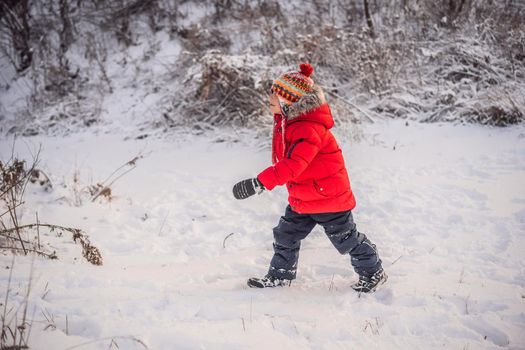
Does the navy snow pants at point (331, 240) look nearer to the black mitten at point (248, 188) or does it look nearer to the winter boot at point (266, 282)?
the winter boot at point (266, 282)

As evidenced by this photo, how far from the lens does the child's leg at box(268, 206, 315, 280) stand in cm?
260

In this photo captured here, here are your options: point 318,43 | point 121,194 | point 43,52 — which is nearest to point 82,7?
point 43,52

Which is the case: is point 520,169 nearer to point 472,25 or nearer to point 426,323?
point 426,323

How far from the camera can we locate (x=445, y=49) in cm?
695

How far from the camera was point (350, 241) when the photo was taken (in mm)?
2486

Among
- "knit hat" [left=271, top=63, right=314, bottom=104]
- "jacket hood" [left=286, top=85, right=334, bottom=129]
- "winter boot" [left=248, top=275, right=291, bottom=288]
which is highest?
"knit hat" [left=271, top=63, right=314, bottom=104]

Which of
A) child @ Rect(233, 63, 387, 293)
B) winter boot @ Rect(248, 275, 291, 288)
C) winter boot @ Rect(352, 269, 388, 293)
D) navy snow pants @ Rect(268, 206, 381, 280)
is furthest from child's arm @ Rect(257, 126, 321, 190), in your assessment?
winter boot @ Rect(352, 269, 388, 293)

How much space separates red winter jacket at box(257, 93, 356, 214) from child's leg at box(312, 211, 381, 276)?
0.08m

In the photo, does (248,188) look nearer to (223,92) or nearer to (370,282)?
(370,282)

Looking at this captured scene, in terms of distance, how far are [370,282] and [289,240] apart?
2.03 feet

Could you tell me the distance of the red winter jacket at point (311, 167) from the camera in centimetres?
229

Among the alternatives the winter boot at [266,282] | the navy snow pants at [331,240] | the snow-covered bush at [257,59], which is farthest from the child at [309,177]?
the snow-covered bush at [257,59]

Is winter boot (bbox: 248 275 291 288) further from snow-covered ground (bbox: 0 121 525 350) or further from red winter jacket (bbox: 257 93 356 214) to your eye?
red winter jacket (bbox: 257 93 356 214)

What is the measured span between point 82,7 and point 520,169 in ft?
36.7
